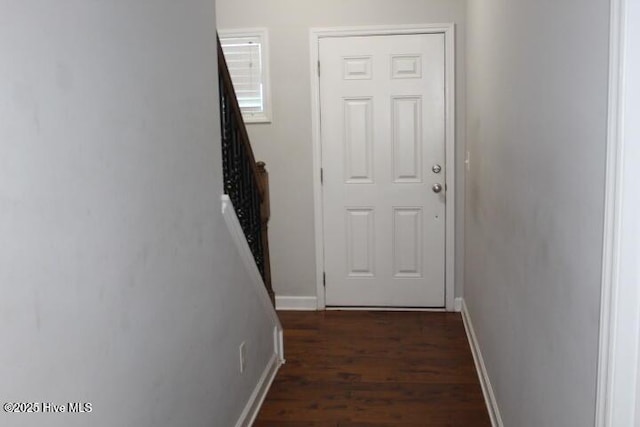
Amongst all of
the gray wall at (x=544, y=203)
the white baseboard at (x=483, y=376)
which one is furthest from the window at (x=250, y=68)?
the white baseboard at (x=483, y=376)

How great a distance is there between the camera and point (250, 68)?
4.55 meters

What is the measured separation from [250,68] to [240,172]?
174 cm

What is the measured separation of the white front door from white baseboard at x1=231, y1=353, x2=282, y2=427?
51.7 inches

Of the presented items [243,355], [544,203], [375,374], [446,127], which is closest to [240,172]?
[243,355]

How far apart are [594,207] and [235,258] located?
1716 millimetres

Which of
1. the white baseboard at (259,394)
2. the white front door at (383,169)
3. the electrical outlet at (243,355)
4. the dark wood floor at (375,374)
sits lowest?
the dark wood floor at (375,374)

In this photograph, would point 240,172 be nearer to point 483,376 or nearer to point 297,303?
point 483,376

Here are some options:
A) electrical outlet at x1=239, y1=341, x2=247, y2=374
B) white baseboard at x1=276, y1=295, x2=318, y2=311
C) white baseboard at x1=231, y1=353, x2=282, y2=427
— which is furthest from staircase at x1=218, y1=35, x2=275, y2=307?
white baseboard at x1=276, y1=295, x2=318, y2=311

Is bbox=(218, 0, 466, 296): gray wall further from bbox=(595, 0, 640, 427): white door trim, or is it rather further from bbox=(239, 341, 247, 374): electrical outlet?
bbox=(595, 0, 640, 427): white door trim

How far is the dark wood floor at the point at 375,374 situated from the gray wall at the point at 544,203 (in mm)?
293

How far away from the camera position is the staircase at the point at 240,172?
2.79 metres

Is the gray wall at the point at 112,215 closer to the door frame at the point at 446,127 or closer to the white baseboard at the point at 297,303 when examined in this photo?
the door frame at the point at 446,127

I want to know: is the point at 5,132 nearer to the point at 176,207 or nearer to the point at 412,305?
the point at 176,207

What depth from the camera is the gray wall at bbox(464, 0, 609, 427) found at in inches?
54.4
